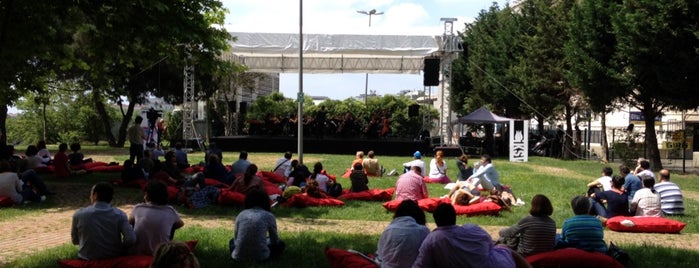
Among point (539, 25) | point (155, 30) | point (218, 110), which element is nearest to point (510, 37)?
point (539, 25)

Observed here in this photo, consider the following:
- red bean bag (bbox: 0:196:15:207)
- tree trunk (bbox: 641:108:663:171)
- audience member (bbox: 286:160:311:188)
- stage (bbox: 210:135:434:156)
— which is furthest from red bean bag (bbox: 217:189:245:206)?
tree trunk (bbox: 641:108:663:171)

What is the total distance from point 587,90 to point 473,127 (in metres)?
16.5

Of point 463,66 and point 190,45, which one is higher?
point 463,66

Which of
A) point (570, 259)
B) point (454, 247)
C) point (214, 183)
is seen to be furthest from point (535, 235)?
point (214, 183)

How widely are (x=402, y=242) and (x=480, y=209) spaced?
17.9 feet

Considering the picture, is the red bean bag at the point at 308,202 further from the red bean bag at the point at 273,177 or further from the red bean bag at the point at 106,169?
the red bean bag at the point at 106,169

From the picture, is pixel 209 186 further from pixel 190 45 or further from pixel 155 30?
pixel 155 30

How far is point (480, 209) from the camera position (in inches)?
424

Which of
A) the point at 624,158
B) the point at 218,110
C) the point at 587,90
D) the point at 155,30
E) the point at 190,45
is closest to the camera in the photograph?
the point at 155,30

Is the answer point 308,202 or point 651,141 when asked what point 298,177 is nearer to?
point 308,202

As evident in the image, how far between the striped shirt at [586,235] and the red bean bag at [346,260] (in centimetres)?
235

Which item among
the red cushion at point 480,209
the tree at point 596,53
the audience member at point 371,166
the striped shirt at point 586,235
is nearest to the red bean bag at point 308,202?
the red cushion at point 480,209

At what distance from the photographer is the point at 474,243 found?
201 inches

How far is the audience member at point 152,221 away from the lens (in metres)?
6.21
